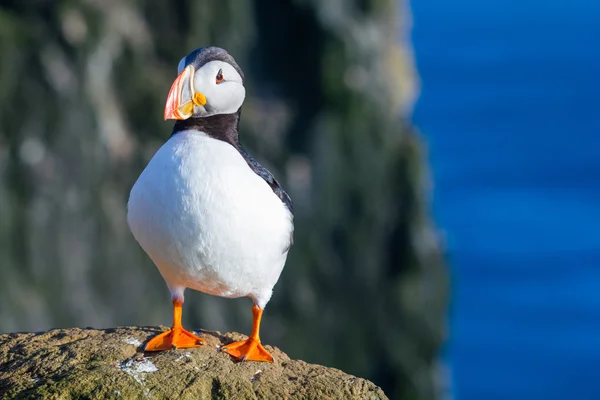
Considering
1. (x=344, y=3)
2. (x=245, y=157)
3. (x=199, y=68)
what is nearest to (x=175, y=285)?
(x=245, y=157)

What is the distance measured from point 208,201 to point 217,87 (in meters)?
0.71

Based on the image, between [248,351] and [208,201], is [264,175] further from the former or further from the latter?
[248,351]

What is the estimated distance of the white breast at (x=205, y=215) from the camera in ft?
19.7

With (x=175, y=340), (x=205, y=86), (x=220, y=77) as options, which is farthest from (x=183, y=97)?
(x=175, y=340)

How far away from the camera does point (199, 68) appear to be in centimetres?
613

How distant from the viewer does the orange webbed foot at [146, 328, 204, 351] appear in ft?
21.1

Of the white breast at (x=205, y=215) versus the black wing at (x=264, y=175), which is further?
the black wing at (x=264, y=175)

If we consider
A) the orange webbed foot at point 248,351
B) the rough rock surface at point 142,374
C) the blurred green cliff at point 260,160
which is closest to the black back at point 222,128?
the orange webbed foot at point 248,351

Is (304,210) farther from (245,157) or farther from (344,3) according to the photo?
(245,157)

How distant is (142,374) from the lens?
607cm

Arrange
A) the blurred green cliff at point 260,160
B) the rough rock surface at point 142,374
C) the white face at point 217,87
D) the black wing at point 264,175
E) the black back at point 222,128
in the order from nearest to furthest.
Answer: the rough rock surface at point 142,374, the white face at point 217,87, the black back at point 222,128, the black wing at point 264,175, the blurred green cliff at point 260,160

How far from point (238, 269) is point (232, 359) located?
59cm

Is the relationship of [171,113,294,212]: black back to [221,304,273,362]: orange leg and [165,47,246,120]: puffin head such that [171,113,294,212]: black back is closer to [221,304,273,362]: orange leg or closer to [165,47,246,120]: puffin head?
[165,47,246,120]: puffin head

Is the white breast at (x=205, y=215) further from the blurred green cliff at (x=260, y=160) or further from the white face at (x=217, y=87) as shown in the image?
the blurred green cliff at (x=260, y=160)
